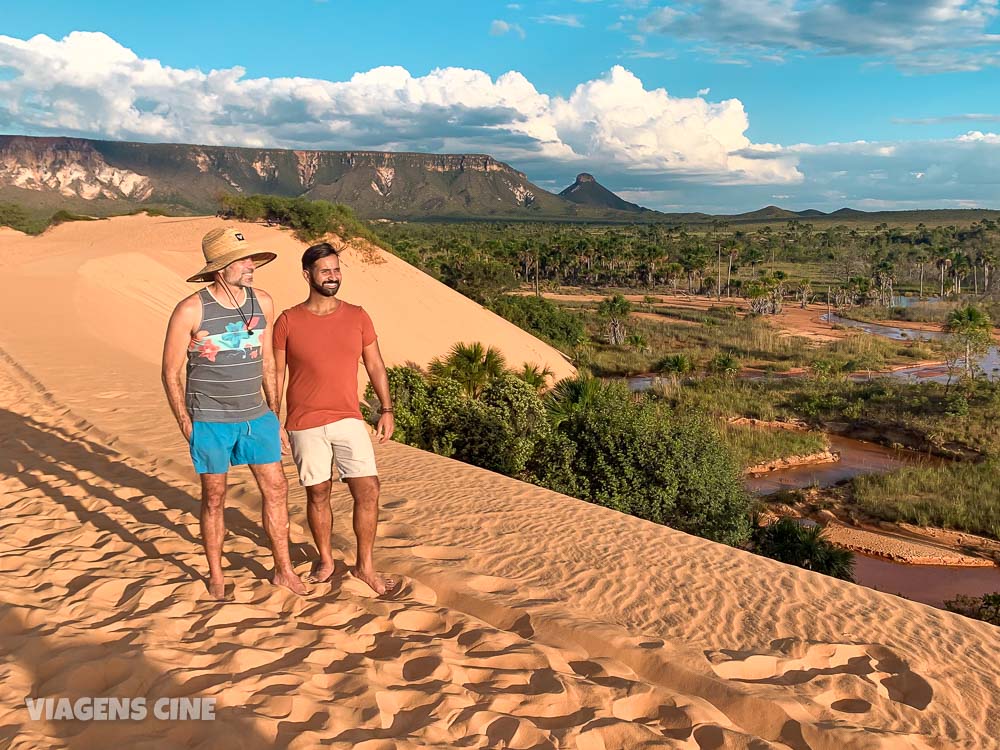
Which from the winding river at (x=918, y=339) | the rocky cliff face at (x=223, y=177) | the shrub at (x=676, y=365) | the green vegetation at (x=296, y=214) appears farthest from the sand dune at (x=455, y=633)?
the rocky cliff face at (x=223, y=177)

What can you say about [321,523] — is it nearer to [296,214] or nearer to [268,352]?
[268,352]

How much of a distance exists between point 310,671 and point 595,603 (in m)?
2.37

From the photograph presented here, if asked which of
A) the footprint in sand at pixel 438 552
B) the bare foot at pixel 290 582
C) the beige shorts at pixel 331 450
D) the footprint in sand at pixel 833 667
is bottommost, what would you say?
the footprint in sand at pixel 833 667

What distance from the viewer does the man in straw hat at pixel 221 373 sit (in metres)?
3.89

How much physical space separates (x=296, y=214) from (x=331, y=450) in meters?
32.1

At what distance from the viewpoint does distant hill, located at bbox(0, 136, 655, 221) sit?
154m

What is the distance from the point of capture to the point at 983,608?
33.6 ft

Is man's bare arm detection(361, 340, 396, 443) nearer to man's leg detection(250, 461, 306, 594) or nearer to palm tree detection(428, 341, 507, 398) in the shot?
man's leg detection(250, 461, 306, 594)

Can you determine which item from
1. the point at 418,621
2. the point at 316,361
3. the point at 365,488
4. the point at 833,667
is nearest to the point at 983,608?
the point at 833,667

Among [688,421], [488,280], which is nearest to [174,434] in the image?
[688,421]

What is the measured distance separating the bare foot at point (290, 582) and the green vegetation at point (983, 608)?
9491 millimetres

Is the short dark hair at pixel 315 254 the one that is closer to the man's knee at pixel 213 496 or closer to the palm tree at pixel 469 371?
the man's knee at pixel 213 496

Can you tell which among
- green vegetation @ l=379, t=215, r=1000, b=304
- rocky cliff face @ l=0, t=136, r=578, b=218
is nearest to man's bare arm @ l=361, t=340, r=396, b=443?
green vegetation @ l=379, t=215, r=1000, b=304

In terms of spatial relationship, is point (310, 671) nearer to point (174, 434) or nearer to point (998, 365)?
point (174, 434)
